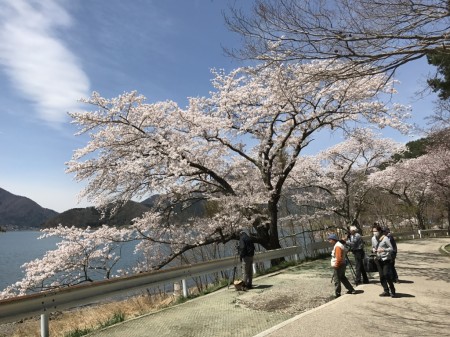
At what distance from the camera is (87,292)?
7.27 metres

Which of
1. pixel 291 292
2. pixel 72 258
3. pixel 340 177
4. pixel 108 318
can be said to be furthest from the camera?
pixel 340 177

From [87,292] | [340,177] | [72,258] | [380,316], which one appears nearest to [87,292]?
[87,292]

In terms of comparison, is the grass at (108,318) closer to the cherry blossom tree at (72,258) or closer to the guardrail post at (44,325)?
the guardrail post at (44,325)

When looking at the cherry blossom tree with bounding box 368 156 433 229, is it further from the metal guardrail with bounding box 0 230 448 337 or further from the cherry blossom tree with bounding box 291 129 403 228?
the metal guardrail with bounding box 0 230 448 337

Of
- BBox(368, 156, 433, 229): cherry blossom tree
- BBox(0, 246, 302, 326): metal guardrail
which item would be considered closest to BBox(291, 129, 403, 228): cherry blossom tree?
BBox(368, 156, 433, 229): cherry blossom tree

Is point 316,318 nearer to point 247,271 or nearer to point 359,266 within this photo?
point 247,271

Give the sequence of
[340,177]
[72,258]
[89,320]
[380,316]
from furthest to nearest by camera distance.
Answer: [340,177], [72,258], [89,320], [380,316]

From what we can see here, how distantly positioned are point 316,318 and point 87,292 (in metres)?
4.57

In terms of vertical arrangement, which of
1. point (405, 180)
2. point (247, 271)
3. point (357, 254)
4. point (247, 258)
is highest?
point (405, 180)

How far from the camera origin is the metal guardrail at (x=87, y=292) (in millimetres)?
5973

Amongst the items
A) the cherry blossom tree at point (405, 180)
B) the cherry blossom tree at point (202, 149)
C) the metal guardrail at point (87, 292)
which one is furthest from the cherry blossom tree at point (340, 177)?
the metal guardrail at point (87, 292)

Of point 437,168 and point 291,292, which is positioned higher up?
point 437,168

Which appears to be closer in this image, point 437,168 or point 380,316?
point 380,316

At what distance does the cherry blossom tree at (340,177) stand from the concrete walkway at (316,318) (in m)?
16.8
